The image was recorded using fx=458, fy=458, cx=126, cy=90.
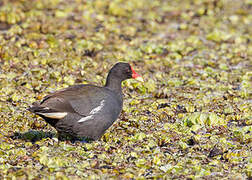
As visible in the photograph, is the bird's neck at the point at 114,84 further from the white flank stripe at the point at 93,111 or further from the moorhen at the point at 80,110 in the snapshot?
the white flank stripe at the point at 93,111

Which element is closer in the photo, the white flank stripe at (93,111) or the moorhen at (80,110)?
the moorhen at (80,110)

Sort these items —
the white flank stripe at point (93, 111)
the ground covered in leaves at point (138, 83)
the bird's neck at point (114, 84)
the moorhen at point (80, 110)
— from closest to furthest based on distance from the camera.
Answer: the ground covered in leaves at point (138, 83) → the moorhen at point (80, 110) → the white flank stripe at point (93, 111) → the bird's neck at point (114, 84)

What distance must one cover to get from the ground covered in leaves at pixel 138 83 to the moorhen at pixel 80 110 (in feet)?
0.71

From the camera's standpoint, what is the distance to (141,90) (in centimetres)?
843

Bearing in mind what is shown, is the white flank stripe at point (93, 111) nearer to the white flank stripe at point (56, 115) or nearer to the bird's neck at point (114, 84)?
the white flank stripe at point (56, 115)

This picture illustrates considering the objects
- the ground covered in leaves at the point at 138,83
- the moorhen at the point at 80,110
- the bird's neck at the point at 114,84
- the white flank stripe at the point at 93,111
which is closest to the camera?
the ground covered in leaves at the point at 138,83

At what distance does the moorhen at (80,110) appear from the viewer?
5.88 metres

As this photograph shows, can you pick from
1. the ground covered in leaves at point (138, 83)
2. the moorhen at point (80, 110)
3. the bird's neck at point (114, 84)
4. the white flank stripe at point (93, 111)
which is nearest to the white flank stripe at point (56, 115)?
the moorhen at point (80, 110)

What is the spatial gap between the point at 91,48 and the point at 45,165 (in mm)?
4726

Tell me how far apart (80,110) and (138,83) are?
2.63 meters

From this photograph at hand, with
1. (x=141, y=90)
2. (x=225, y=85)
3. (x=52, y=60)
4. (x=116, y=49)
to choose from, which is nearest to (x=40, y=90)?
(x=52, y=60)

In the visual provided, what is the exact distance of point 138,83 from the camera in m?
8.54

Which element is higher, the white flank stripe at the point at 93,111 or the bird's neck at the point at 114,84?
the bird's neck at the point at 114,84

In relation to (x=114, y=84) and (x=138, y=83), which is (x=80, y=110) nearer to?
(x=114, y=84)
